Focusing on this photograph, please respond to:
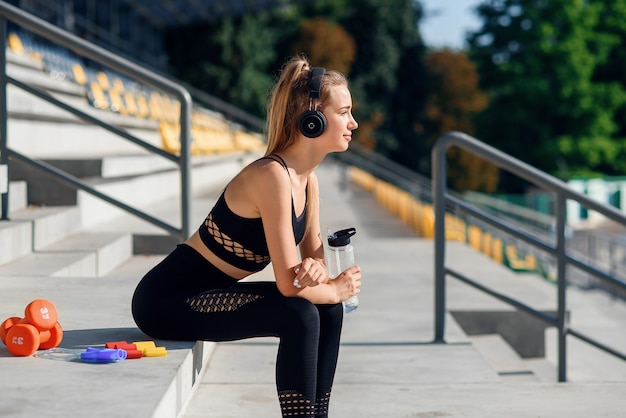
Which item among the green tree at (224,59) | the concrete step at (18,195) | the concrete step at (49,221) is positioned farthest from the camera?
the green tree at (224,59)

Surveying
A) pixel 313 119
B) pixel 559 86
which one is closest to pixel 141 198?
pixel 313 119

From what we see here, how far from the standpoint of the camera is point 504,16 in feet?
151

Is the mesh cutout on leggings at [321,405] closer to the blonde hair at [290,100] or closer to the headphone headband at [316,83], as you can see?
the blonde hair at [290,100]

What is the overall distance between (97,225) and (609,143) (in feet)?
135

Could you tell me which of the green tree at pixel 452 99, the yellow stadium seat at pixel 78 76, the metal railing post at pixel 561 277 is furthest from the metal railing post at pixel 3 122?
the green tree at pixel 452 99

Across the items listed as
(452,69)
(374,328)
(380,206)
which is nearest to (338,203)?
(380,206)

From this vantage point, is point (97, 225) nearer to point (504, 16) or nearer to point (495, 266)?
point (495, 266)

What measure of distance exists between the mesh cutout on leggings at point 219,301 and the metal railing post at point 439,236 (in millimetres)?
1892

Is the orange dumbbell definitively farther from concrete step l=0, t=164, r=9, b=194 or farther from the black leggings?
concrete step l=0, t=164, r=9, b=194

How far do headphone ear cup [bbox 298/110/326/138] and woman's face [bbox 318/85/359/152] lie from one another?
4 cm

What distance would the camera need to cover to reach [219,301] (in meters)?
2.96

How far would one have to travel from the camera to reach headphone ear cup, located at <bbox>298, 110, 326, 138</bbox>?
2949 millimetres

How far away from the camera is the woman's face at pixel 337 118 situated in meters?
3.01

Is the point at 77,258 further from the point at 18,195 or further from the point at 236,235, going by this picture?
the point at 236,235
